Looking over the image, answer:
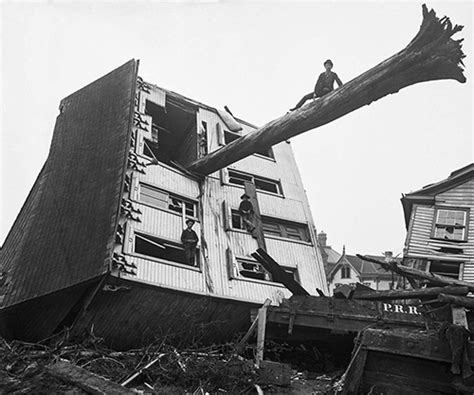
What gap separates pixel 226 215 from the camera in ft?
52.6

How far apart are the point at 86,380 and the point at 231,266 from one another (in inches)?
387

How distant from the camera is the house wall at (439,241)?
17.2m

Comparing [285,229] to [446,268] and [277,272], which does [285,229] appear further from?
[277,272]

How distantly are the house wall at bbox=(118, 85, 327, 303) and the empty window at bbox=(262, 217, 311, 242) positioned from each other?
0.20 m

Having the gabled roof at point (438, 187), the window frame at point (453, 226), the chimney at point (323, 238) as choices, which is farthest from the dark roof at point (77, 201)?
the chimney at point (323, 238)

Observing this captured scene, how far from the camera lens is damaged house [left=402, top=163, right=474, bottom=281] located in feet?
57.2

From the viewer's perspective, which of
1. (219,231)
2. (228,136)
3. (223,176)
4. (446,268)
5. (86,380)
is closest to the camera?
(86,380)

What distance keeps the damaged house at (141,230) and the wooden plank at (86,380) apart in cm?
612

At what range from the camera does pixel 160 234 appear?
45.5 feet

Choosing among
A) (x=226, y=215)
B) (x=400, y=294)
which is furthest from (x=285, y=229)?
(x=400, y=294)

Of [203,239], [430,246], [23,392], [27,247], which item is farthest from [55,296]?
[430,246]

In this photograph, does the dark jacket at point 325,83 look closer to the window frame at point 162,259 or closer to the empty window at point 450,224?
the window frame at point 162,259

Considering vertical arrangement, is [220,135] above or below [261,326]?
above

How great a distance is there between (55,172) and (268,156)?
8.95 meters
